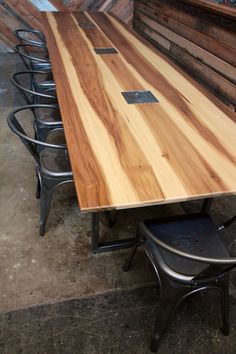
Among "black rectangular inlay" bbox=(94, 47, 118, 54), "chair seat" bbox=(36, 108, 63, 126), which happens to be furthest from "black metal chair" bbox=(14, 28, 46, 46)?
"chair seat" bbox=(36, 108, 63, 126)

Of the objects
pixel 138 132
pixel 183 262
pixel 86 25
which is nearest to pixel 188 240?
pixel 183 262

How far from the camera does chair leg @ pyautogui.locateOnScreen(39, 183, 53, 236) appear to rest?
1.62 m

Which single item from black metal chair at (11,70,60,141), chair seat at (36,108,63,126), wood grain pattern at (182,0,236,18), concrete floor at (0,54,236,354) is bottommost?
concrete floor at (0,54,236,354)

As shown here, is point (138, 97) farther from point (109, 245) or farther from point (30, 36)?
point (30, 36)

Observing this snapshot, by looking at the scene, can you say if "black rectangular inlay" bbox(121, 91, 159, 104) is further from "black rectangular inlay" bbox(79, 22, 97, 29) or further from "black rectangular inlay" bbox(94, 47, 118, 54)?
"black rectangular inlay" bbox(79, 22, 97, 29)

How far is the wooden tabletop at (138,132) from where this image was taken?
3.50 ft

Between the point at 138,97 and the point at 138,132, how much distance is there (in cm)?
40

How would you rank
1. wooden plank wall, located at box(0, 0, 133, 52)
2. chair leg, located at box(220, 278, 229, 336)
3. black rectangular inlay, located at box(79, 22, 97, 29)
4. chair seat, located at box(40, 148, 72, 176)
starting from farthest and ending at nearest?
wooden plank wall, located at box(0, 0, 133, 52) → black rectangular inlay, located at box(79, 22, 97, 29) → chair seat, located at box(40, 148, 72, 176) → chair leg, located at box(220, 278, 229, 336)

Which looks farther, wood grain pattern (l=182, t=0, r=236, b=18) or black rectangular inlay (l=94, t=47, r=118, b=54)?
black rectangular inlay (l=94, t=47, r=118, b=54)

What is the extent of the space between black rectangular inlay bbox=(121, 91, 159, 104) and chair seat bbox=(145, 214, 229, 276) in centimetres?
69

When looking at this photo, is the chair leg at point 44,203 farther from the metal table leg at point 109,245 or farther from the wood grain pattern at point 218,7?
the wood grain pattern at point 218,7

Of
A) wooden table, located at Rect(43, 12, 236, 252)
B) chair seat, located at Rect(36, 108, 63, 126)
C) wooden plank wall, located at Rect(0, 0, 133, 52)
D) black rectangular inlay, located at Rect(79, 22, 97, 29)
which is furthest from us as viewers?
wooden plank wall, located at Rect(0, 0, 133, 52)

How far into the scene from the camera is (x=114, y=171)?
112 cm

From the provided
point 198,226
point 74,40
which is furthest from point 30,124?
point 198,226
